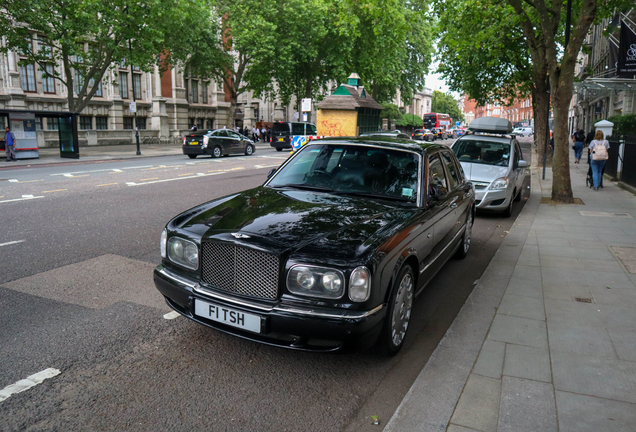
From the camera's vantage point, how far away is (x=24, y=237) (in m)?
7.42

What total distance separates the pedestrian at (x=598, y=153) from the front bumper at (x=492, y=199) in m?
5.84

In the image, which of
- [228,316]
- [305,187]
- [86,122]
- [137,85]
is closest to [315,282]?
[228,316]

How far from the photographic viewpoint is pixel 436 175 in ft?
16.9

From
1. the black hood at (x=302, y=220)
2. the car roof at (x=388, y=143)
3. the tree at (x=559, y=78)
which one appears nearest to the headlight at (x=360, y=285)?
the black hood at (x=302, y=220)

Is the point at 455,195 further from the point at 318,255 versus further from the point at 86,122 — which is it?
the point at 86,122

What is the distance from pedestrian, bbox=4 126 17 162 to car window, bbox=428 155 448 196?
77.1ft

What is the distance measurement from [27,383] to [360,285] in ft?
7.51

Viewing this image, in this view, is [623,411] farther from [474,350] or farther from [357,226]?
[357,226]

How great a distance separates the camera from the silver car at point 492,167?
1007 cm

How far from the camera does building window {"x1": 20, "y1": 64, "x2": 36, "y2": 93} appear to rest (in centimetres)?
3412

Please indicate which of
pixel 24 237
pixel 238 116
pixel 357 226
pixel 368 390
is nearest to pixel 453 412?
pixel 368 390

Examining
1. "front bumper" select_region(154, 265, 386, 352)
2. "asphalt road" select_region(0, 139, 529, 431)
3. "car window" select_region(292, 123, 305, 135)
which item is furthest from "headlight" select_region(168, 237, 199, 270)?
"car window" select_region(292, 123, 305, 135)

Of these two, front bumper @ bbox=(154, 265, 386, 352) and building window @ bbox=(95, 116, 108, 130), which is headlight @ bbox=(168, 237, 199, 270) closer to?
front bumper @ bbox=(154, 265, 386, 352)

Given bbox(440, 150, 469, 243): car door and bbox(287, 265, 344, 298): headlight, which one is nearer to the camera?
bbox(287, 265, 344, 298): headlight
